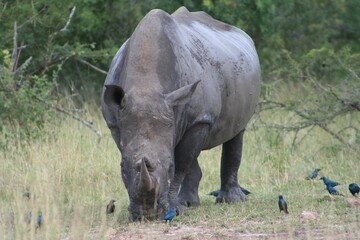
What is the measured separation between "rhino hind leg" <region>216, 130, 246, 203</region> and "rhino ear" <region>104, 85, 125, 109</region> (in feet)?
7.56

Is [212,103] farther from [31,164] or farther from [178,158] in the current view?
[31,164]

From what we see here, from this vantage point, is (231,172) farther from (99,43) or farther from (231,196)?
(99,43)

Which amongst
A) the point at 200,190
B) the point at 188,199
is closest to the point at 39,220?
the point at 188,199

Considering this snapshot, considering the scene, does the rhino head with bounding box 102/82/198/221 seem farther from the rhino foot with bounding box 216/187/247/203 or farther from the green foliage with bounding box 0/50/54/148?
the green foliage with bounding box 0/50/54/148

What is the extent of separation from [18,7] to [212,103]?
6.35 m

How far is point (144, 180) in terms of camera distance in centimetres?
829

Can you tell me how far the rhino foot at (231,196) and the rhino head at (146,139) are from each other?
75.9 inches

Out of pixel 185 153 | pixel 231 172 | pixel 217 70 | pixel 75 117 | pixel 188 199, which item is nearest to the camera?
pixel 185 153

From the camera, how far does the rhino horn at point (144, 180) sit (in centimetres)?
825

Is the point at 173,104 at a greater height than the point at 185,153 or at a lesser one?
greater

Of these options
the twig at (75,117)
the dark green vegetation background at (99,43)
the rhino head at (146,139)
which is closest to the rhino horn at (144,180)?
the rhino head at (146,139)

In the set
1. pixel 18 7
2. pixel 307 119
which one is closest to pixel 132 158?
pixel 307 119

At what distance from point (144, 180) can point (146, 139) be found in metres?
0.41

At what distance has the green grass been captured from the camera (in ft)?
26.4
